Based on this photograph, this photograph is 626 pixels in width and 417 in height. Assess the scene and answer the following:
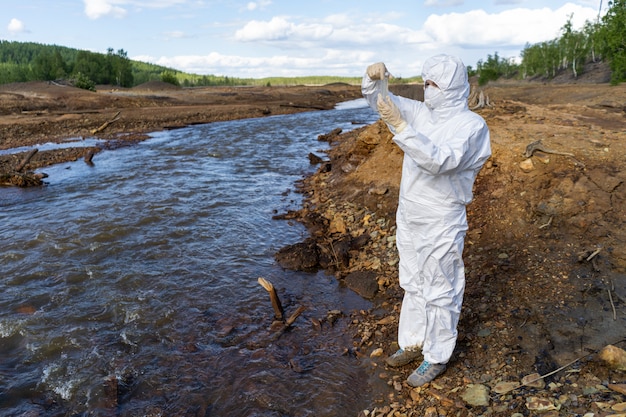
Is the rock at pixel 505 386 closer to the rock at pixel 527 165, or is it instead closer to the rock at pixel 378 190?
the rock at pixel 527 165

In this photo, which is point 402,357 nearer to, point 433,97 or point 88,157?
point 433,97

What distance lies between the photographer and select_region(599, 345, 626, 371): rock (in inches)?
128

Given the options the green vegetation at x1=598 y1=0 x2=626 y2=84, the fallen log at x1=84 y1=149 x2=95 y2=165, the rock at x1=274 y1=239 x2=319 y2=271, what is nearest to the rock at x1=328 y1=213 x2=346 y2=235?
the rock at x1=274 y1=239 x2=319 y2=271

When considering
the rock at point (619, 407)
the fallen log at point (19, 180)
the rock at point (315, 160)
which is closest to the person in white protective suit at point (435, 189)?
the rock at point (619, 407)

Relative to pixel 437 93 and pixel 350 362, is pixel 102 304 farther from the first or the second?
pixel 437 93

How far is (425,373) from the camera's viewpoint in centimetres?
355

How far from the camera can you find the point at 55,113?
2417 cm

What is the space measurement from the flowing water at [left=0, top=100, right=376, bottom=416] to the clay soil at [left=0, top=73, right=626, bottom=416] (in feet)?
1.72

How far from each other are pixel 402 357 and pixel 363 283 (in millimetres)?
1872

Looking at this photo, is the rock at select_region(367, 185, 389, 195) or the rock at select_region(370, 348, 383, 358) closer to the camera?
the rock at select_region(370, 348, 383, 358)

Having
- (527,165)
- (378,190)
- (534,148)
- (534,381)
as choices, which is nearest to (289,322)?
(534,381)

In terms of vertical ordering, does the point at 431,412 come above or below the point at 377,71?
below

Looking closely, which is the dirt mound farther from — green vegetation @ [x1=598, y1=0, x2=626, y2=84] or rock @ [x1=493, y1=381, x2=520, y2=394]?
green vegetation @ [x1=598, y1=0, x2=626, y2=84]

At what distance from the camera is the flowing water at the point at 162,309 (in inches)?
155
